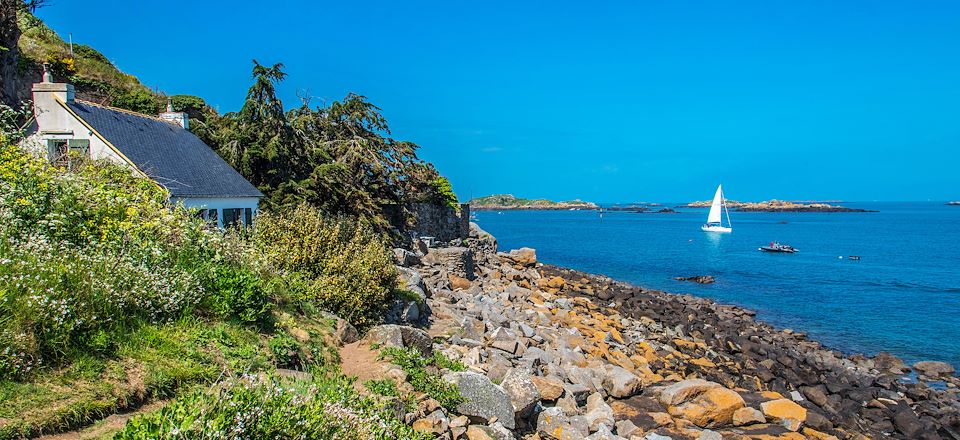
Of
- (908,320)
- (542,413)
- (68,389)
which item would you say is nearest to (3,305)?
(68,389)

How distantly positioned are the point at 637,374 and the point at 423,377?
10.0 m

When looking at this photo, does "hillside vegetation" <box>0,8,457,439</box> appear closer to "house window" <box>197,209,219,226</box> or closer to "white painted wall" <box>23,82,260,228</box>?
"white painted wall" <box>23,82,260,228</box>

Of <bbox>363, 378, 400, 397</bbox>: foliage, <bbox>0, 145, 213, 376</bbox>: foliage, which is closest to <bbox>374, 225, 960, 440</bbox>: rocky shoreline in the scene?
<bbox>363, 378, 400, 397</bbox>: foliage

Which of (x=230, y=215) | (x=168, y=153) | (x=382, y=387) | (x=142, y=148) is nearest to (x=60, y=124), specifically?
(x=142, y=148)

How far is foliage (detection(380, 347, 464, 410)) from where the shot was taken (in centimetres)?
1027

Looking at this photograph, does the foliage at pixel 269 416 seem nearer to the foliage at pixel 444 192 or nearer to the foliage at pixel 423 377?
the foliage at pixel 423 377

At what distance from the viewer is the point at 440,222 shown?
37.9 metres

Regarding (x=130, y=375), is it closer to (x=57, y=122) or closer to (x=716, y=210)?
(x=57, y=122)

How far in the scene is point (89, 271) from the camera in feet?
28.5

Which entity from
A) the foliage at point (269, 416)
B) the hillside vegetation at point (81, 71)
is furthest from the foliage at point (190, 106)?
the foliage at point (269, 416)

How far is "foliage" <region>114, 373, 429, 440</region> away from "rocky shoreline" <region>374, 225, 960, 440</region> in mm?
1305

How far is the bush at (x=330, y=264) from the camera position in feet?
47.9

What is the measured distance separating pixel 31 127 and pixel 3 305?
51.9ft

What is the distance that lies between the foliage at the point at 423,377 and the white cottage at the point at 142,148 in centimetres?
918
